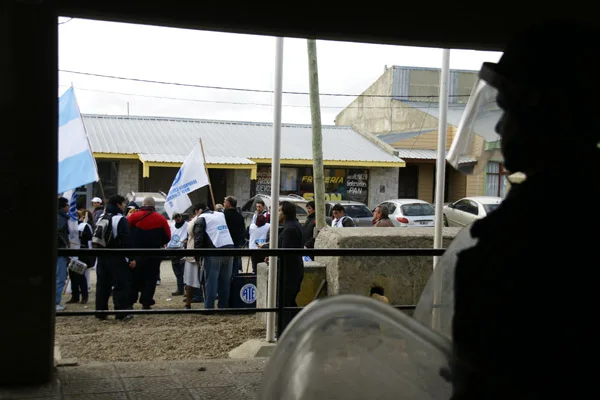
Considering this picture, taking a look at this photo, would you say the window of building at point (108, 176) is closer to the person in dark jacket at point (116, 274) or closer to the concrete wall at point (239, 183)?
the concrete wall at point (239, 183)

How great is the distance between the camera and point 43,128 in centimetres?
427

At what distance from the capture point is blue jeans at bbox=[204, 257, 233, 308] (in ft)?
30.6

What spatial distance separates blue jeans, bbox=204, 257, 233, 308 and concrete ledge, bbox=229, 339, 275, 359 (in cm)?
170

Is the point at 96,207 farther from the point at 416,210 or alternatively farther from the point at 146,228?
the point at 416,210

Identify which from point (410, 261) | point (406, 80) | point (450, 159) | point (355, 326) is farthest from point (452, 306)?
point (406, 80)

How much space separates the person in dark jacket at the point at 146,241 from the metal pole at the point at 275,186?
235cm

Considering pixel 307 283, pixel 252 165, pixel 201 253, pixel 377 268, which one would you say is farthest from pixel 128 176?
pixel 201 253

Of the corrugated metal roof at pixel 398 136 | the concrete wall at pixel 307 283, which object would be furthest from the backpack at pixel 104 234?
the corrugated metal roof at pixel 398 136

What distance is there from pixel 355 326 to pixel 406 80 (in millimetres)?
37835

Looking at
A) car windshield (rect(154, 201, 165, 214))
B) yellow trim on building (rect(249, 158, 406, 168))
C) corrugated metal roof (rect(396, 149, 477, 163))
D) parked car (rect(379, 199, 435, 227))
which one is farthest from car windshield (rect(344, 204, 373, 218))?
corrugated metal roof (rect(396, 149, 477, 163))

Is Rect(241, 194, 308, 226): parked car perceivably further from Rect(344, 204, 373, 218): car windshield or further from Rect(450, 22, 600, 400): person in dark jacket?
Rect(450, 22, 600, 400): person in dark jacket

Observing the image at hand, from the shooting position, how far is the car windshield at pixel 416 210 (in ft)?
68.8

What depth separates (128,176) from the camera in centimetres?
2562

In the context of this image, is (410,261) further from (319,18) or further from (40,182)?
(40,182)
